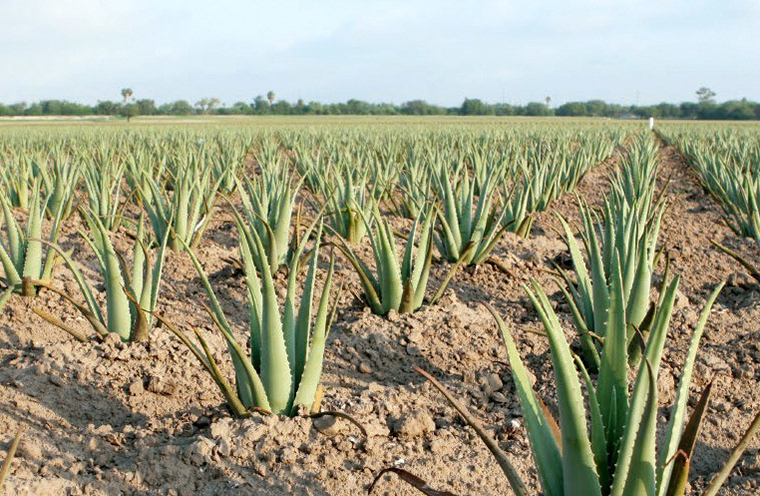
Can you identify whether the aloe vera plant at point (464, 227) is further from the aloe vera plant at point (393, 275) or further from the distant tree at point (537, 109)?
the distant tree at point (537, 109)

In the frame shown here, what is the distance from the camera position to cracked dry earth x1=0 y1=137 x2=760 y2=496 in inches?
83.2

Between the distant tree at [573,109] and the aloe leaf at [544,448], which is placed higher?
the distant tree at [573,109]

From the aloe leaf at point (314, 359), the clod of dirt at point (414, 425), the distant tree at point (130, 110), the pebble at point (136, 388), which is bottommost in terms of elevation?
the clod of dirt at point (414, 425)

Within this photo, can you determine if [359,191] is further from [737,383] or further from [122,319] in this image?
[737,383]

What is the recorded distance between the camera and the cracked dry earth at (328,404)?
2.11m

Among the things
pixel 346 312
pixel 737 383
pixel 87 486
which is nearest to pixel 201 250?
pixel 346 312

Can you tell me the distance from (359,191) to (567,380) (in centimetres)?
348

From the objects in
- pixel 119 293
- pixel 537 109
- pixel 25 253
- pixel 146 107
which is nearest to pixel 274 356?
pixel 119 293

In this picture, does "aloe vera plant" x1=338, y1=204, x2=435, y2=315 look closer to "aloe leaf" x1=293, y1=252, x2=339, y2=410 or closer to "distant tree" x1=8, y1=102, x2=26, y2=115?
"aloe leaf" x1=293, y1=252, x2=339, y2=410

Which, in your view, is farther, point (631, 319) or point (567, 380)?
point (631, 319)

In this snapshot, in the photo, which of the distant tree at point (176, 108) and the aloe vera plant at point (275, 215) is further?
the distant tree at point (176, 108)

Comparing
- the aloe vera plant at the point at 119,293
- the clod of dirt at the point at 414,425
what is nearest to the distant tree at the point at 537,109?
the aloe vera plant at the point at 119,293

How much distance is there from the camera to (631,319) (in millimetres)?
2848

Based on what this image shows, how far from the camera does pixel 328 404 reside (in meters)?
2.51
